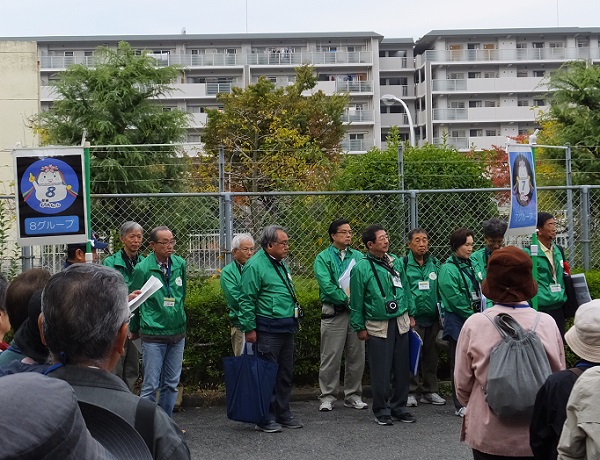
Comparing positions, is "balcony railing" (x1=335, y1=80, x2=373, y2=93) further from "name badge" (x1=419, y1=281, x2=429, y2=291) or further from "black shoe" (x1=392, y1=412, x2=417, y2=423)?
"black shoe" (x1=392, y1=412, x2=417, y2=423)

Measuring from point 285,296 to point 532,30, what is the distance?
66.1 metres

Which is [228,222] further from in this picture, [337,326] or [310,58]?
[310,58]

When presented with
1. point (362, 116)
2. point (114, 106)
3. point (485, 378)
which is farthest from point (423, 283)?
point (362, 116)

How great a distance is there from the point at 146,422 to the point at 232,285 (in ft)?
20.9

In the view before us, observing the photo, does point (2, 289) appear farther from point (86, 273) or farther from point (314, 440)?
point (314, 440)

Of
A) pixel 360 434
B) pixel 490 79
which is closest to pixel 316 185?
pixel 360 434

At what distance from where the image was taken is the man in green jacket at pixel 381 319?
8391 millimetres

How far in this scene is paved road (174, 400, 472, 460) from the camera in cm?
746

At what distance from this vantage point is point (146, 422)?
2379 millimetres

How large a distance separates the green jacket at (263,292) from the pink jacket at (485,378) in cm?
368

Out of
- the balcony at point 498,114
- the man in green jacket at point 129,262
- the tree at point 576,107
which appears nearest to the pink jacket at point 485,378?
the man in green jacket at point 129,262

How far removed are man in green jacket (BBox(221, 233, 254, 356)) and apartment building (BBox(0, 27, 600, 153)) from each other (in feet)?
175

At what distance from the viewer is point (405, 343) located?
28.2ft

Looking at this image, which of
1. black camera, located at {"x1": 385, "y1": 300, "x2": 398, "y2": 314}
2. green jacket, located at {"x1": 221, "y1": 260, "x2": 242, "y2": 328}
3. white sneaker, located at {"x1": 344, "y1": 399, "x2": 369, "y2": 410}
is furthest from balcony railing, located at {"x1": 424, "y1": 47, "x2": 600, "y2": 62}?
black camera, located at {"x1": 385, "y1": 300, "x2": 398, "y2": 314}
